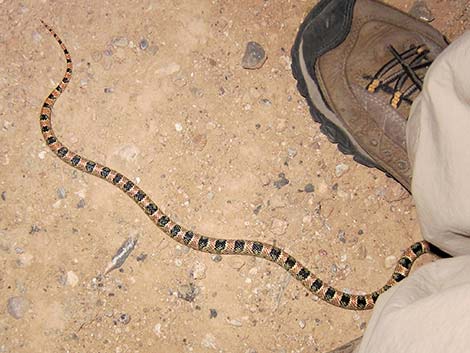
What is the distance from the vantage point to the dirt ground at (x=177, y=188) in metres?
4.65

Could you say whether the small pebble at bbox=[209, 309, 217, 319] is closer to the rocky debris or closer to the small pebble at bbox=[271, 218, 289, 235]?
the rocky debris

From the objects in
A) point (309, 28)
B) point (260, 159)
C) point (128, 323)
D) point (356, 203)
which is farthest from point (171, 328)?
point (309, 28)

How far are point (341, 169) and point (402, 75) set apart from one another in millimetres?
1132

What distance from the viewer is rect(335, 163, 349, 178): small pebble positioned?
17.0 ft

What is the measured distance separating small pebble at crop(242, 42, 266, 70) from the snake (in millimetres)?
1841

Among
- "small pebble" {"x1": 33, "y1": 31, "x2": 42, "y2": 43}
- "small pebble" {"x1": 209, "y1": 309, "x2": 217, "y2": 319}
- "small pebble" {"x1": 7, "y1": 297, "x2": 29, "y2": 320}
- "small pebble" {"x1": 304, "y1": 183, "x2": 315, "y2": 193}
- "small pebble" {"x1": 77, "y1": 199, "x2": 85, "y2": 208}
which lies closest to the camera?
"small pebble" {"x1": 7, "y1": 297, "x2": 29, "y2": 320}

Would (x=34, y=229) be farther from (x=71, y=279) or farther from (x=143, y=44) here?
(x=143, y=44)

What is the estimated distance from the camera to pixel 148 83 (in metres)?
5.36

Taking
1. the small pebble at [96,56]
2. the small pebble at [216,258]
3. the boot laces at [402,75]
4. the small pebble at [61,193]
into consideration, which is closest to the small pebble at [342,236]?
the small pebble at [216,258]

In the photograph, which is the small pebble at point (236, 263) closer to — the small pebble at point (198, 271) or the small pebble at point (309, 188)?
the small pebble at point (198, 271)

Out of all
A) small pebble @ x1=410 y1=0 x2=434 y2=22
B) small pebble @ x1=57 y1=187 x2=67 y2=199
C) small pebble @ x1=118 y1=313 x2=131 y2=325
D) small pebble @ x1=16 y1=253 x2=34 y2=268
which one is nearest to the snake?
small pebble @ x1=57 y1=187 x2=67 y2=199

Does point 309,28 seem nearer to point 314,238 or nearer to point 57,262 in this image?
point 314,238

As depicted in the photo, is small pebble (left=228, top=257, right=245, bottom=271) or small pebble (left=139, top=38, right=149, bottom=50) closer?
small pebble (left=228, top=257, right=245, bottom=271)

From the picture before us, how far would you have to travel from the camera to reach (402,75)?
15.9 feet
